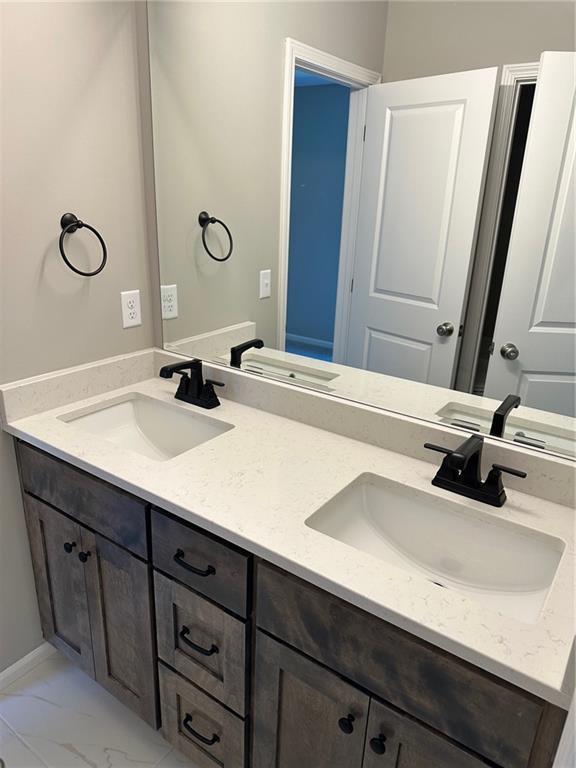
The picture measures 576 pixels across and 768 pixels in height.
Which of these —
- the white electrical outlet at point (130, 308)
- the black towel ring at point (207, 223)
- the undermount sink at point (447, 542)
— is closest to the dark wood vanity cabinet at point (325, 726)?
the undermount sink at point (447, 542)

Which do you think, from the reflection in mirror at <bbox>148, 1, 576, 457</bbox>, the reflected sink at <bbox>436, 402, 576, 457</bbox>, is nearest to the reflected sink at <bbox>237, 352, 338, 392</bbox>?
the reflection in mirror at <bbox>148, 1, 576, 457</bbox>

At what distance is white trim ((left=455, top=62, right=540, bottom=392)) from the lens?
1.09 meters

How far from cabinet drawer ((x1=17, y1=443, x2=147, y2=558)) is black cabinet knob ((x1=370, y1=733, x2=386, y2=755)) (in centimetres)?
65

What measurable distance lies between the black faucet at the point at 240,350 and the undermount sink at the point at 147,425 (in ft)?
0.75

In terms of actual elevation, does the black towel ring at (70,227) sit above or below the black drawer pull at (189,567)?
above

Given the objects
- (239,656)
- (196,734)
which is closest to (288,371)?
(239,656)

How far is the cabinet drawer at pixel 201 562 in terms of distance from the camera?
1088mm

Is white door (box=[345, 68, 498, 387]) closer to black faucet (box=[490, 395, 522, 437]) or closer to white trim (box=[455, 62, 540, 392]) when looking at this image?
white trim (box=[455, 62, 540, 392])

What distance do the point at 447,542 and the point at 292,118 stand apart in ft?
4.06

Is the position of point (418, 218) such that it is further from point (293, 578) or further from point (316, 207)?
point (293, 578)

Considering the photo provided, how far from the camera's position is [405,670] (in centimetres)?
89

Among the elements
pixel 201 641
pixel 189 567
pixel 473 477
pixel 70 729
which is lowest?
pixel 70 729

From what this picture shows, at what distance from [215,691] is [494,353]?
1.07m

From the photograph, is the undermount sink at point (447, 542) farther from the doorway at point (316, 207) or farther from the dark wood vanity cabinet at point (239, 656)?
the doorway at point (316, 207)
